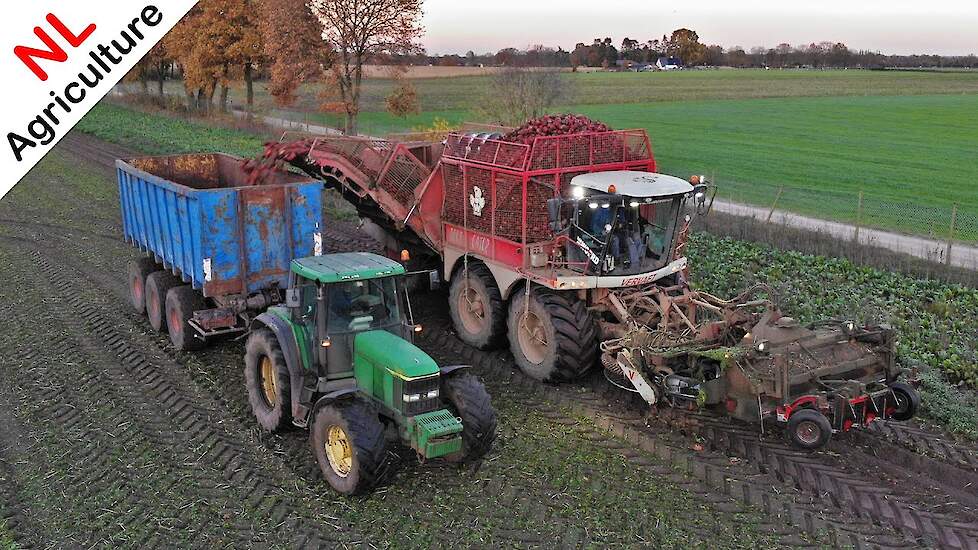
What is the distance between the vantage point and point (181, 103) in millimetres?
49156

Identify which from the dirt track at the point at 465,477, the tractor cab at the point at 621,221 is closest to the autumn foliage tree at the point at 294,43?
the dirt track at the point at 465,477

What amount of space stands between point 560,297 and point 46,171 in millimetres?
21683

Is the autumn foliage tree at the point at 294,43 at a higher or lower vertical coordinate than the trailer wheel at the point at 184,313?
higher

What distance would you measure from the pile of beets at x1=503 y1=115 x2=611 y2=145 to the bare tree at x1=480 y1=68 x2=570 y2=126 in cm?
1815

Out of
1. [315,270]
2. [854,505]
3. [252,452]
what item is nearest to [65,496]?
[252,452]

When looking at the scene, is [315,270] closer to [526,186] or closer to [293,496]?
[293,496]

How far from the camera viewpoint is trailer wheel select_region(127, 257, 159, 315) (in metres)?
12.3

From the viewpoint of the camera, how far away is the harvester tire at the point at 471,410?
772 cm

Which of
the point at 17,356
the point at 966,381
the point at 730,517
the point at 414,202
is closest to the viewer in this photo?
the point at 730,517

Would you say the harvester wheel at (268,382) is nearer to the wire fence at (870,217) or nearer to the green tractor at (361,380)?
the green tractor at (361,380)

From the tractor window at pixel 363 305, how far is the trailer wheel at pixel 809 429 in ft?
13.2

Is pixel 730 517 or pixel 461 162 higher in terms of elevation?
pixel 461 162

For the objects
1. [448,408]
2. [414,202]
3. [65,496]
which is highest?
[414,202]

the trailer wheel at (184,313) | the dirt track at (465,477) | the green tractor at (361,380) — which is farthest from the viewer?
the trailer wheel at (184,313)
